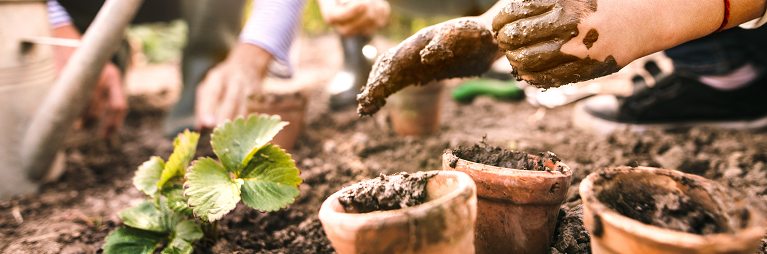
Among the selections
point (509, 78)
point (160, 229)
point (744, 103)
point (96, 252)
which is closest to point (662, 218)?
point (160, 229)

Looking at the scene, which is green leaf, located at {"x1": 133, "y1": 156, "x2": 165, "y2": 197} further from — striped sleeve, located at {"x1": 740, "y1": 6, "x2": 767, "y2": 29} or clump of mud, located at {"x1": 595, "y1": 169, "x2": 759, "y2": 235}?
striped sleeve, located at {"x1": 740, "y1": 6, "x2": 767, "y2": 29}

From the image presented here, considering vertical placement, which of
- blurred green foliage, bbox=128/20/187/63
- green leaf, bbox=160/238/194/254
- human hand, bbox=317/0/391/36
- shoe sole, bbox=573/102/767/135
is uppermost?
human hand, bbox=317/0/391/36

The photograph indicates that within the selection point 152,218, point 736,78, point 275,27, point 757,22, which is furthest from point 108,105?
point 736,78

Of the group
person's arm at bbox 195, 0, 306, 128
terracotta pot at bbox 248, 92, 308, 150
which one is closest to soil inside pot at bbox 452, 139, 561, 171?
terracotta pot at bbox 248, 92, 308, 150

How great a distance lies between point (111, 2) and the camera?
1.41m

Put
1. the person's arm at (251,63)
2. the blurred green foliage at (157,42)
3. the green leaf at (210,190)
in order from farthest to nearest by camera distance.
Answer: the blurred green foliage at (157,42) < the person's arm at (251,63) < the green leaf at (210,190)

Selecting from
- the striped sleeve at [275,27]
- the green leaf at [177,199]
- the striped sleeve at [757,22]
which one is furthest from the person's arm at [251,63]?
the striped sleeve at [757,22]

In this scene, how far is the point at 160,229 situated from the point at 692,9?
57.5 inches

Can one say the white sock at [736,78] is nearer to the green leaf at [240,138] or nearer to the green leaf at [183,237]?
the green leaf at [240,138]

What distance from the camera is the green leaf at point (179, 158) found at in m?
1.01

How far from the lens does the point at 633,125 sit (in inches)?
82.7

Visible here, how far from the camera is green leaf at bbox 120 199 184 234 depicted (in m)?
1.02

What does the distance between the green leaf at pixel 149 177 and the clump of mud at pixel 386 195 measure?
63 centimetres

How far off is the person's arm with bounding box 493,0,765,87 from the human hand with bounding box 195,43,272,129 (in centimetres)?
141
